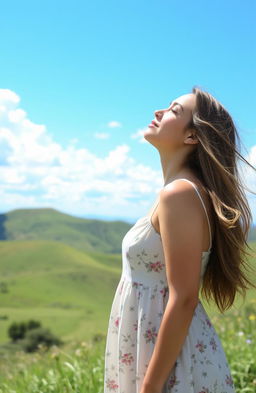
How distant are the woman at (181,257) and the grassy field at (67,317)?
1.67 ft

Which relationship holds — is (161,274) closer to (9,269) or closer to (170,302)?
(170,302)

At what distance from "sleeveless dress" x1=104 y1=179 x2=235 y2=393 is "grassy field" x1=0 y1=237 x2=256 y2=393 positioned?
0.47 m

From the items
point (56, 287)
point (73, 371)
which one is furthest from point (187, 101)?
point (56, 287)

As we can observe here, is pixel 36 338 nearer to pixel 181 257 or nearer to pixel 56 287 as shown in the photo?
pixel 56 287

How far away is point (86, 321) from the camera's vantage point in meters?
90.1

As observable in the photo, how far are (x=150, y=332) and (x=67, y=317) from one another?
92.6 metres

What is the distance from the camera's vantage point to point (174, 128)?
9.50 feet

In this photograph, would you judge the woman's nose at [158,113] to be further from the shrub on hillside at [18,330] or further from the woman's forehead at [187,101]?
the shrub on hillside at [18,330]

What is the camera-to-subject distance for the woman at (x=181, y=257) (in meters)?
2.57

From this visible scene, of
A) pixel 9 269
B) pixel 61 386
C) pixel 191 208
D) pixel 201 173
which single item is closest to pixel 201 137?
pixel 201 173

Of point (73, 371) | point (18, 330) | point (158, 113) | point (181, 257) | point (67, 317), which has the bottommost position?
point (18, 330)

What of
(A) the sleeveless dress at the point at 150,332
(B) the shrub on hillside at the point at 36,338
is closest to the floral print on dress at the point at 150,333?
(A) the sleeveless dress at the point at 150,332

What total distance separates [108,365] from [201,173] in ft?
4.11

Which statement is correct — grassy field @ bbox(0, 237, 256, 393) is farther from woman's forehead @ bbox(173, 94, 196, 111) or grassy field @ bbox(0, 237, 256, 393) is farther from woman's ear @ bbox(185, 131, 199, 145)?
woman's forehead @ bbox(173, 94, 196, 111)
